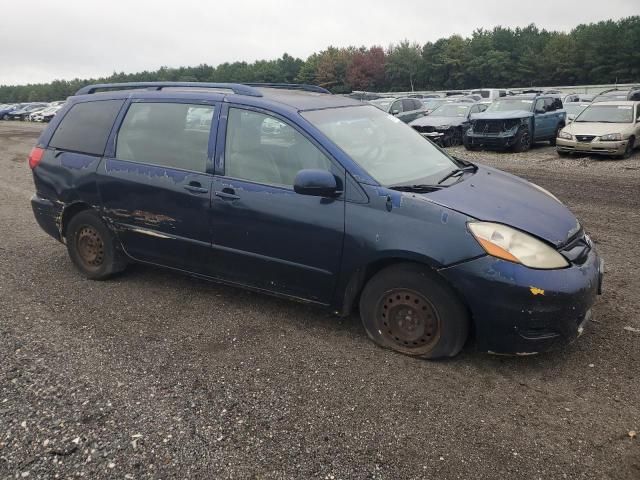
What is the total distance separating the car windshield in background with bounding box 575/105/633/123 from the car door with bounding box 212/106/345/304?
12.9 meters

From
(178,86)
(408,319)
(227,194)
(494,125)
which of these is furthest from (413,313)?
(494,125)

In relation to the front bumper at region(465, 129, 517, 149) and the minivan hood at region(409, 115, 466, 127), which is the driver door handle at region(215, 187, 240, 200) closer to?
the front bumper at region(465, 129, 517, 149)

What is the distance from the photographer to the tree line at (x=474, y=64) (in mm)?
55406

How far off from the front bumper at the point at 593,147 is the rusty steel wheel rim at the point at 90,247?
12504 mm

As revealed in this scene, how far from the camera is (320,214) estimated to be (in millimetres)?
3641

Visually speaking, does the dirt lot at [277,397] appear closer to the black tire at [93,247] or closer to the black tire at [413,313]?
the black tire at [413,313]

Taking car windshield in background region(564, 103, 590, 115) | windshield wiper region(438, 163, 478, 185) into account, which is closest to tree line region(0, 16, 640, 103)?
car windshield in background region(564, 103, 590, 115)

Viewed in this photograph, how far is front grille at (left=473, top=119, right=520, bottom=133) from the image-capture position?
15039 mm

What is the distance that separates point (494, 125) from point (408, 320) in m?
13.0

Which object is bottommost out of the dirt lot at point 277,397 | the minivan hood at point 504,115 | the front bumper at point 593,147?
the dirt lot at point 277,397

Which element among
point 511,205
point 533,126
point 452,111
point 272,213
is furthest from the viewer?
point 452,111

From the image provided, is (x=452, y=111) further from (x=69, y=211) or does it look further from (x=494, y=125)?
(x=69, y=211)

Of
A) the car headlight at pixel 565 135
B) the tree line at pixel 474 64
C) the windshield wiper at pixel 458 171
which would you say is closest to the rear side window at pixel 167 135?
the windshield wiper at pixel 458 171

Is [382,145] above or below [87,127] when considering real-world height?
below
